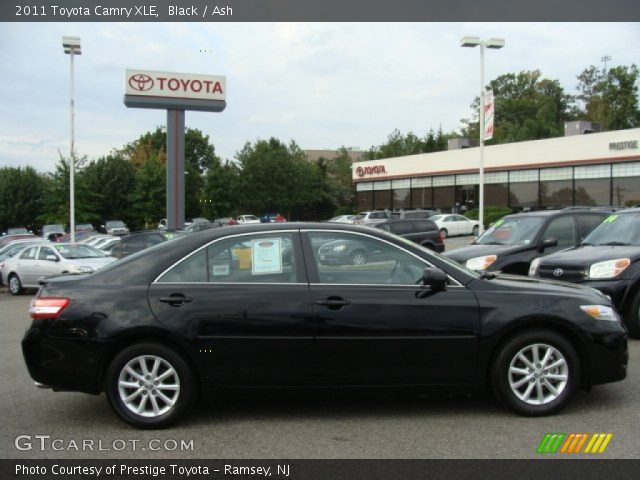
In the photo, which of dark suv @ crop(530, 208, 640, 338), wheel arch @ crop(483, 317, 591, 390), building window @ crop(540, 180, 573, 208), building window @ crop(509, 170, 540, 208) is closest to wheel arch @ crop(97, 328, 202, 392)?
wheel arch @ crop(483, 317, 591, 390)

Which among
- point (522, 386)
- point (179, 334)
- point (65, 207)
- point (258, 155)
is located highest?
point (258, 155)

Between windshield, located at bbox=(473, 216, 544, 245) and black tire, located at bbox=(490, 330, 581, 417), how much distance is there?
248 inches

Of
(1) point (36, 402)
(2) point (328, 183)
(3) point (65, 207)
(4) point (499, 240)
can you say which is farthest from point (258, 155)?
(1) point (36, 402)

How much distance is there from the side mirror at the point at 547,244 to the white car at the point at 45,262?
11552 millimetres

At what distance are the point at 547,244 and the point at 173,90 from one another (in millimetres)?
30445

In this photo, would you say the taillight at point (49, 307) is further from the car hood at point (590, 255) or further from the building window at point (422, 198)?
the building window at point (422, 198)

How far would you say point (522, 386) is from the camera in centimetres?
539

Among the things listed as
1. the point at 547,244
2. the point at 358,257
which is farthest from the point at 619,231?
the point at 358,257

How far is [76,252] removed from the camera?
62.1ft

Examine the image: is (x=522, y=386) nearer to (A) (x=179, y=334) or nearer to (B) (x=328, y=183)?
(A) (x=179, y=334)

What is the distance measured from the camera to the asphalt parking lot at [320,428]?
4.74 meters

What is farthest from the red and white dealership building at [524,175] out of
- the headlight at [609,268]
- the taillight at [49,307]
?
the taillight at [49,307]
